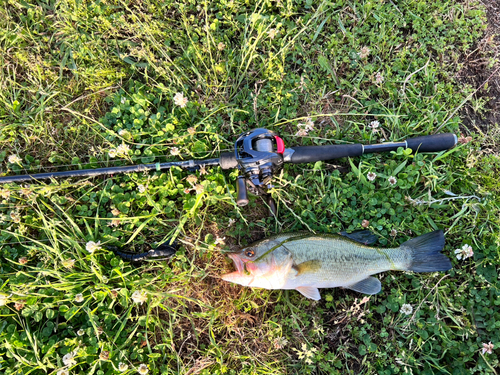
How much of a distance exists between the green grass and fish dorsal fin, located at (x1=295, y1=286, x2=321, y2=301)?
0.24m

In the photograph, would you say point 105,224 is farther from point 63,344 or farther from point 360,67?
point 360,67

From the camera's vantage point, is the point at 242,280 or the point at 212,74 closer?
the point at 242,280

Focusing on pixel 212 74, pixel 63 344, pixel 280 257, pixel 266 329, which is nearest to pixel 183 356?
pixel 266 329

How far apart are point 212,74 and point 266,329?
299 cm

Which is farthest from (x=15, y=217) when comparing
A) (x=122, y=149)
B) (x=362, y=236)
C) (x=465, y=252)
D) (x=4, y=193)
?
(x=465, y=252)

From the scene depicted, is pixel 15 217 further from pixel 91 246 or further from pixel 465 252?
pixel 465 252

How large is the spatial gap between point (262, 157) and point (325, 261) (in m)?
1.21

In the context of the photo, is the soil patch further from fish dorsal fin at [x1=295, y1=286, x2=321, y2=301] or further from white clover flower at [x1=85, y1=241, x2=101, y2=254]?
white clover flower at [x1=85, y1=241, x2=101, y2=254]

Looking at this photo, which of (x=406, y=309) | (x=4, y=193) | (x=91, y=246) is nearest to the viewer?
(x=91, y=246)

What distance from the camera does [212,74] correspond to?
3.78 meters

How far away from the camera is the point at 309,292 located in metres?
3.22

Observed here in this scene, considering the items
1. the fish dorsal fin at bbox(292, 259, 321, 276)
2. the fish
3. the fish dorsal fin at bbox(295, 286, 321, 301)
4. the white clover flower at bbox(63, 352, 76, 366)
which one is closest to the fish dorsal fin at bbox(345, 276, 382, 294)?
the fish

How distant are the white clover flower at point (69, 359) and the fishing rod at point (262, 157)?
68.5 inches

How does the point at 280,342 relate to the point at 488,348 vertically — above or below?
above
